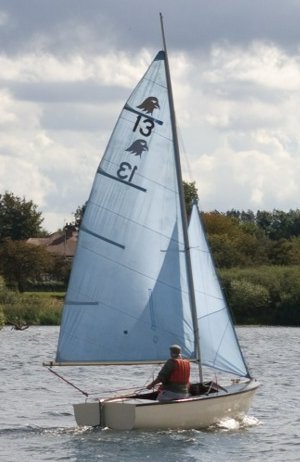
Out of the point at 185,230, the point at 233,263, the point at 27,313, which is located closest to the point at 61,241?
the point at 233,263

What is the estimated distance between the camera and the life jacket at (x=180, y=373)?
30.7 m

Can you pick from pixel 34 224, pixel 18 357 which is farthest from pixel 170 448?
pixel 34 224

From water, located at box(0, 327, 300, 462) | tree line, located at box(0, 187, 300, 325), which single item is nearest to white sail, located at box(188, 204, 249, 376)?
water, located at box(0, 327, 300, 462)

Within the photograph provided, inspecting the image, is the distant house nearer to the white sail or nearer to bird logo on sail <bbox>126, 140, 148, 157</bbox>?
the white sail

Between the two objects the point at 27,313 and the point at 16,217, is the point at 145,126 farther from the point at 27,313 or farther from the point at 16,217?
the point at 16,217

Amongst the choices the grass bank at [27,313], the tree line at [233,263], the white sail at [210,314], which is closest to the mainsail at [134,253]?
the white sail at [210,314]

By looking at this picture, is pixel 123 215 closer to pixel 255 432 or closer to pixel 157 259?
pixel 157 259

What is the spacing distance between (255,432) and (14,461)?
7.07 m

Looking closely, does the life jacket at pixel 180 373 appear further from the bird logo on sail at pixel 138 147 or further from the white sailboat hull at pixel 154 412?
the bird logo on sail at pixel 138 147

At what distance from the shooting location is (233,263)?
13275cm

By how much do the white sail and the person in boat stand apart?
1.56 m

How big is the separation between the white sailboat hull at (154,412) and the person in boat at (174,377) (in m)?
0.30

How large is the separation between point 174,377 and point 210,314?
2.49m

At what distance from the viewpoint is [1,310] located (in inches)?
3551
